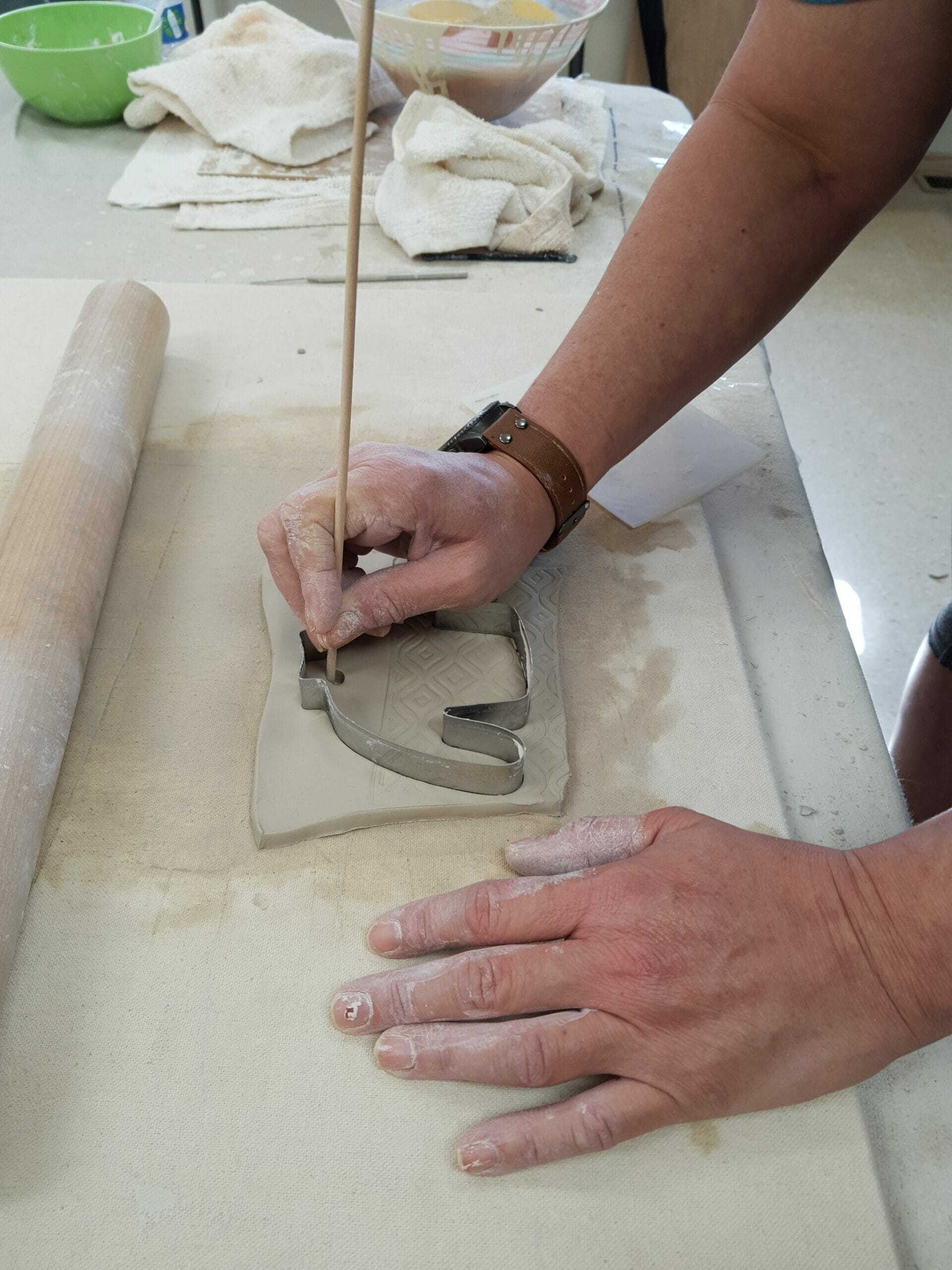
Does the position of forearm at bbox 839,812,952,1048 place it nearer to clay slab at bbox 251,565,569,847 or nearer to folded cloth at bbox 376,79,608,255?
clay slab at bbox 251,565,569,847

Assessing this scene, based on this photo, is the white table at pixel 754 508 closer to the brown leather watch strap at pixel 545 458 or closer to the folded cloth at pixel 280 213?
the folded cloth at pixel 280 213

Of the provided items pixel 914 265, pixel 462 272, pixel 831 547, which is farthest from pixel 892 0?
pixel 914 265

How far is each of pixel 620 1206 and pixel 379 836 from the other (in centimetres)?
39

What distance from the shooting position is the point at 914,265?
3623 mm

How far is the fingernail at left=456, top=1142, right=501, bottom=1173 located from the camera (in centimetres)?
71

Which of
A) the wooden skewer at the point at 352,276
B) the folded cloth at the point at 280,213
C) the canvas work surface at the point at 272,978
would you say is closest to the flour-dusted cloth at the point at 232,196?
the folded cloth at the point at 280,213

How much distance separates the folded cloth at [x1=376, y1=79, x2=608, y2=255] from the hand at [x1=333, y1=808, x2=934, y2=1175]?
138 cm

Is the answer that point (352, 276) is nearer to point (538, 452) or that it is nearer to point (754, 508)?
point (538, 452)

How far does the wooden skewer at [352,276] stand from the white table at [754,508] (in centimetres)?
52

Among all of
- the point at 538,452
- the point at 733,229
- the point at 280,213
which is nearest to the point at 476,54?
the point at 280,213

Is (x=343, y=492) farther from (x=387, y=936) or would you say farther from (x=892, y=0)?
(x=892, y=0)

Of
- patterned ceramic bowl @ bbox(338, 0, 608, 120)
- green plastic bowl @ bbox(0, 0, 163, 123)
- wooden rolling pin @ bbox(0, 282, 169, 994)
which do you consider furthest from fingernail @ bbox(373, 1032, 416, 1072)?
green plastic bowl @ bbox(0, 0, 163, 123)

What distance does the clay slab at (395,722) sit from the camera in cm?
93

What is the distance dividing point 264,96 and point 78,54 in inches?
15.5
